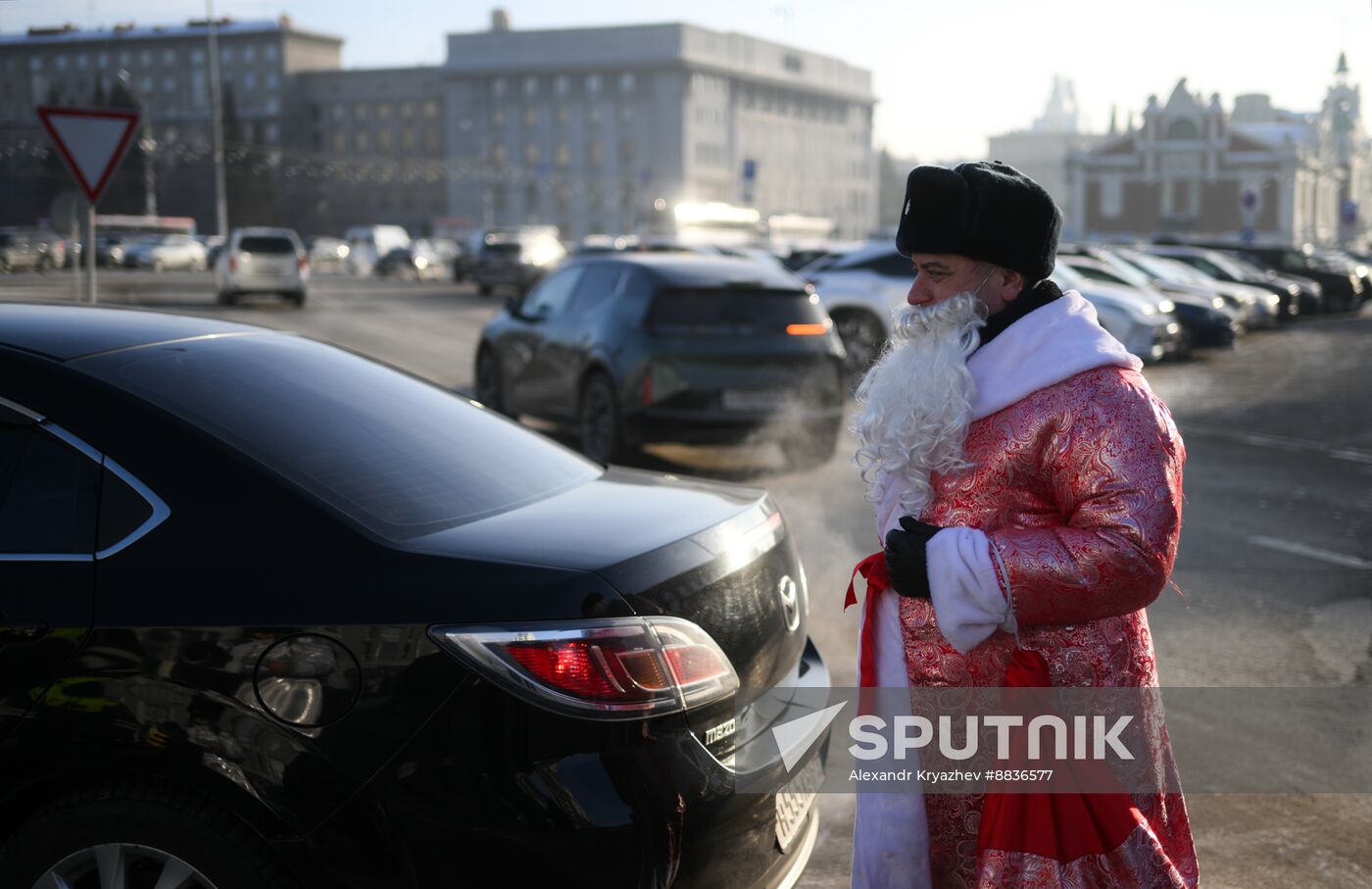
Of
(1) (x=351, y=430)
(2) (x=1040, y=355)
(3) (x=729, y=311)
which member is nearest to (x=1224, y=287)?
(3) (x=729, y=311)

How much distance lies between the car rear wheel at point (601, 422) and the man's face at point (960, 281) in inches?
303

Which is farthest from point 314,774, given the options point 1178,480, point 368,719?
point 1178,480

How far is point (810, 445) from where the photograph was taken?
10609 mm

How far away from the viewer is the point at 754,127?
397 ft


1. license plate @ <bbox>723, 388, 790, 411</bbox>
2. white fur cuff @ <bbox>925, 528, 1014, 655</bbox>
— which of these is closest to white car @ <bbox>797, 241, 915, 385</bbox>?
license plate @ <bbox>723, 388, 790, 411</bbox>

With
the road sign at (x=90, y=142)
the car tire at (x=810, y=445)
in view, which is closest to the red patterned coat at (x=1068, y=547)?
the car tire at (x=810, y=445)

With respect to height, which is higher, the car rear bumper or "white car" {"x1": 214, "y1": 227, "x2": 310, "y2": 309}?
"white car" {"x1": 214, "y1": 227, "x2": 310, "y2": 309}

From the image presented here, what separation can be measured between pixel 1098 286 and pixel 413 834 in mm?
19586

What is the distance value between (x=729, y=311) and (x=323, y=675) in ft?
26.2

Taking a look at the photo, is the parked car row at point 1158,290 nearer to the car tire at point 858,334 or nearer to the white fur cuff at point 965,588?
the car tire at point 858,334

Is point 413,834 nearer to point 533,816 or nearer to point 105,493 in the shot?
point 533,816

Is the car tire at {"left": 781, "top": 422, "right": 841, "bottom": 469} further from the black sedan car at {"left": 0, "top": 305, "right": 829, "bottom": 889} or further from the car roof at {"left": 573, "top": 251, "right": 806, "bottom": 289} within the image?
the black sedan car at {"left": 0, "top": 305, "right": 829, "bottom": 889}

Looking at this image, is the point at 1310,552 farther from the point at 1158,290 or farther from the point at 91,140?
the point at 1158,290

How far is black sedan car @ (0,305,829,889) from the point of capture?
2457 millimetres
